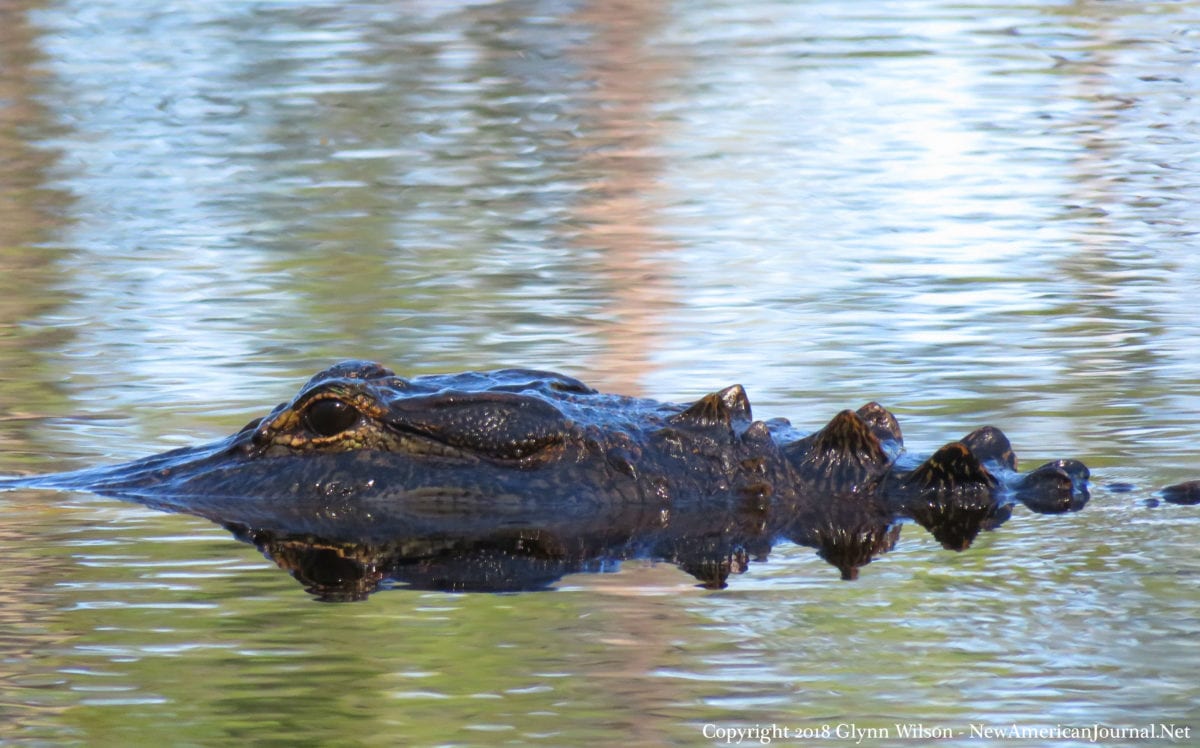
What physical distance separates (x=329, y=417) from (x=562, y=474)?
775 mm

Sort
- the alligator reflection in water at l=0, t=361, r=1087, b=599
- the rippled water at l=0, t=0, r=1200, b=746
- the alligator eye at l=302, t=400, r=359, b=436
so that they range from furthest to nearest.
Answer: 1. the alligator eye at l=302, t=400, r=359, b=436
2. the alligator reflection in water at l=0, t=361, r=1087, b=599
3. the rippled water at l=0, t=0, r=1200, b=746

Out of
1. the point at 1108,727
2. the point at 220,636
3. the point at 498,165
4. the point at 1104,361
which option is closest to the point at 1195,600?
the point at 1108,727

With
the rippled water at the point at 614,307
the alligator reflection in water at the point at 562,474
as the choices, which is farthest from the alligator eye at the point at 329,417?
Result: the rippled water at the point at 614,307

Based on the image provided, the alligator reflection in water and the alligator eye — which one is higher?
the alligator eye

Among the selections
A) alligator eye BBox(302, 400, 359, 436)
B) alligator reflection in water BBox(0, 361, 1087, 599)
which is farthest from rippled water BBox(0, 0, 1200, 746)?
alligator eye BBox(302, 400, 359, 436)

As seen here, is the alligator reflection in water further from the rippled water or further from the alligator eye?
the rippled water

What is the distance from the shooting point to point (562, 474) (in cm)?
696

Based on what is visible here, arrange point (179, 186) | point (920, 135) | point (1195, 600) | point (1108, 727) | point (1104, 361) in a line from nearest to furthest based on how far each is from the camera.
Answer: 1. point (1108, 727)
2. point (1195, 600)
3. point (1104, 361)
4. point (179, 186)
5. point (920, 135)

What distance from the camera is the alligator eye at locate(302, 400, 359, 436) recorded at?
699cm

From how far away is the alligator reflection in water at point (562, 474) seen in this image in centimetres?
675

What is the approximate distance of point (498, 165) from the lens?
16.2m

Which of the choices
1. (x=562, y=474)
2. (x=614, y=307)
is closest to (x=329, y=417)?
(x=562, y=474)

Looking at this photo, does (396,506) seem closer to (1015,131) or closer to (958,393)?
(958,393)

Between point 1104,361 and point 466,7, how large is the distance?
731 inches
